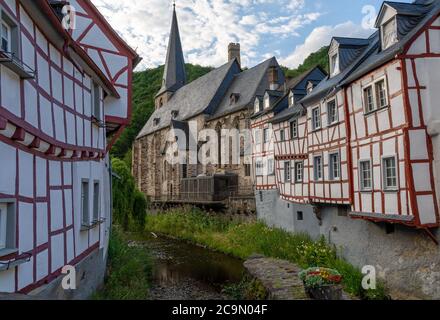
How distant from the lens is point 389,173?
11.0 m

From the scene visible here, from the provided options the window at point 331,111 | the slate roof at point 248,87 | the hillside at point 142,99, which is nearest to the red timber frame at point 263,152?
the slate roof at point 248,87

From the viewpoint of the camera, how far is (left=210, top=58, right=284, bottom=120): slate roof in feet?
102

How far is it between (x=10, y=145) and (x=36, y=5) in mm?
2355

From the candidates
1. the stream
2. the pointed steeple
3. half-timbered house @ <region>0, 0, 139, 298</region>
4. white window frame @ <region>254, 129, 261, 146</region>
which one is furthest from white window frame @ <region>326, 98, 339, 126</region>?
the pointed steeple

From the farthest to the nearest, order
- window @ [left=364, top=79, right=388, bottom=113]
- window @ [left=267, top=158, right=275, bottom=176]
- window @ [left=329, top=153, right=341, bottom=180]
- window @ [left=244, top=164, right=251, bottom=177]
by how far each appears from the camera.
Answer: window @ [left=244, top=164, right=251, bottom=177], window @ [left=267, top=158, right=275, bottom=176], window @ [left=329, top=153, right=341, bottom=180], window @ [left=364, top=79, right=388, bottom=113]

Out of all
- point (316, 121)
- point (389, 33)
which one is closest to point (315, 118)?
point (316, 121)

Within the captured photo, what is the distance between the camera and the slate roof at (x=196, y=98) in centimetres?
3791

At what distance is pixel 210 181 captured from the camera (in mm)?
28422

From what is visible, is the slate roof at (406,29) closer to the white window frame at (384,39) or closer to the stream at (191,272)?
the white window frame at (384,39)

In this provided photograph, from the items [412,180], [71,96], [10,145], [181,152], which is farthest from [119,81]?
[181,152]

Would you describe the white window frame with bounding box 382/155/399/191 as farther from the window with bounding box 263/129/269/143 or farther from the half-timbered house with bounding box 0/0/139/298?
the window with bounding box 263/129/269/143

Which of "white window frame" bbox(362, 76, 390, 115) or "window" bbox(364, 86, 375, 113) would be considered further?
"window" bbox(364, 86, 375, 113)

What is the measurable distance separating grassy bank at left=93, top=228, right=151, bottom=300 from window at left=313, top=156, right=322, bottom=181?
736cm
